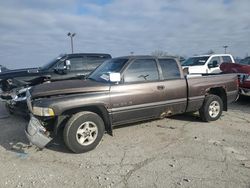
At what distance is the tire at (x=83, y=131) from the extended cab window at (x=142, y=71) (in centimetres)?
110

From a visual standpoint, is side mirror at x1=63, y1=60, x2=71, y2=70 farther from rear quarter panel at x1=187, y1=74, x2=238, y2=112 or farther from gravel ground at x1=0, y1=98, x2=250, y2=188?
rear quarter panel at x1=187, y1=74, x2=238, y2=112

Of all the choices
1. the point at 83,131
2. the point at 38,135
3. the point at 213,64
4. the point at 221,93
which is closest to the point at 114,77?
the point at 83,131

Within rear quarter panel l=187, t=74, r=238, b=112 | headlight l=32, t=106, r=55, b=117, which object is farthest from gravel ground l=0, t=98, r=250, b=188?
headlight l=32, t=106, r=55, b=117

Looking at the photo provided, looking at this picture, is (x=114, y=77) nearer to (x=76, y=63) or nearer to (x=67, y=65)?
(x=67, y=65)

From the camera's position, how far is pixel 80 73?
9.55m

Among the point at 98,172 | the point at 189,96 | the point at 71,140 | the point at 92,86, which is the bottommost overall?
the point at 98,172

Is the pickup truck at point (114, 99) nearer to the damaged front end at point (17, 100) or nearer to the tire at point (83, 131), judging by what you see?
the tire at point (83, 131)

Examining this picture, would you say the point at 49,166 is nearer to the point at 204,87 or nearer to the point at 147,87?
the point at 147,87

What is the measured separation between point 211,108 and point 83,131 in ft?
11.9

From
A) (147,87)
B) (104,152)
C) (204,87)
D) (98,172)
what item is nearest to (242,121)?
(204,87)

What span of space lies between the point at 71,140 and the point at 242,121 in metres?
4.70

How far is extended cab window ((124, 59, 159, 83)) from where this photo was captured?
5.50m

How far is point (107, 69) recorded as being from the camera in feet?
19.2

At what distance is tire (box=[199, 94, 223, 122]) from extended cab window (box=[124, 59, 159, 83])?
5.54 ft
